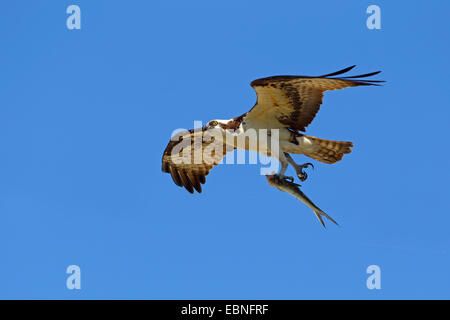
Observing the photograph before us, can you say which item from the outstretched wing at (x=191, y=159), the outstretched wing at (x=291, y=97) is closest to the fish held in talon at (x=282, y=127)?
the outstretched wing at (x=291, y=97)

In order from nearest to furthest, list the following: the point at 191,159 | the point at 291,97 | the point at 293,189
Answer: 1. the point at 293,189
2. the point at 291,97
3. the point at 191,159

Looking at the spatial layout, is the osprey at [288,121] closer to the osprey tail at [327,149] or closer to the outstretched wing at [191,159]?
the osprey tail at [327,149]

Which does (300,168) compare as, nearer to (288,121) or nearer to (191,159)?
(288,121)

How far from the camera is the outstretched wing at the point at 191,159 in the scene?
49.9 feet

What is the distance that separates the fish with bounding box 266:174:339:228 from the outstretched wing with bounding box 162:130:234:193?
7.97 feet

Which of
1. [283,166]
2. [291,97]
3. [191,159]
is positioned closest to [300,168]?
[283,166]

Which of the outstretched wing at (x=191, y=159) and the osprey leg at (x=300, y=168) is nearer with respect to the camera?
the osprey leg at (x=300, y=168)

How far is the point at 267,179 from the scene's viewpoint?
1305cm

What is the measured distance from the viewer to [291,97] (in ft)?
44.1

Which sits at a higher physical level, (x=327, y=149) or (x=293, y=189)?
(x=327, y=149)

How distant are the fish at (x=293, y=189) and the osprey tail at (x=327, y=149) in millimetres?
1130

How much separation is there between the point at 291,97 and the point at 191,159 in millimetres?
3155

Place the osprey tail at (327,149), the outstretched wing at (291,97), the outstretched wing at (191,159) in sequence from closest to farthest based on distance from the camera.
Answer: the outstretched wing at (291,97) < the osprey tail at (327,149) < the outstretched wing at (191,159)
